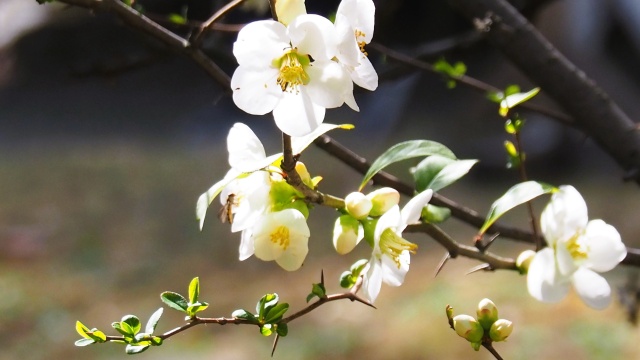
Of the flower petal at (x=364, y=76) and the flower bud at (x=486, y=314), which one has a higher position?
the flower petal at (x=364, y=76)

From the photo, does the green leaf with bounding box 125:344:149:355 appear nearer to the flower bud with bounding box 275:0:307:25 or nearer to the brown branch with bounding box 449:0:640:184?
the flower bud with bounding box 275:0:307:25

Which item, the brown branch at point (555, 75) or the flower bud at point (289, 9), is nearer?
the flower bud at point (289, 9)

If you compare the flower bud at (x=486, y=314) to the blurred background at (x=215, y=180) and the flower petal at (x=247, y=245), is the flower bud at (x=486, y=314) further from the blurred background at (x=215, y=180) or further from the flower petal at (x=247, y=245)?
the blurred background at (x=215, y=180)

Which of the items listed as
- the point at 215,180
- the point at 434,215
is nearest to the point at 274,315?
the point at 434,215

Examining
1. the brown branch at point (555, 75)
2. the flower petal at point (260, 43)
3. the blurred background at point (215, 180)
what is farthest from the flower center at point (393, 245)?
the blurred background at point (215, 180)

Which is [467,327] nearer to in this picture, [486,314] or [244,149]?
[486,314]

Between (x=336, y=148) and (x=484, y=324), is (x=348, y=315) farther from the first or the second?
(x=484, y=324)
